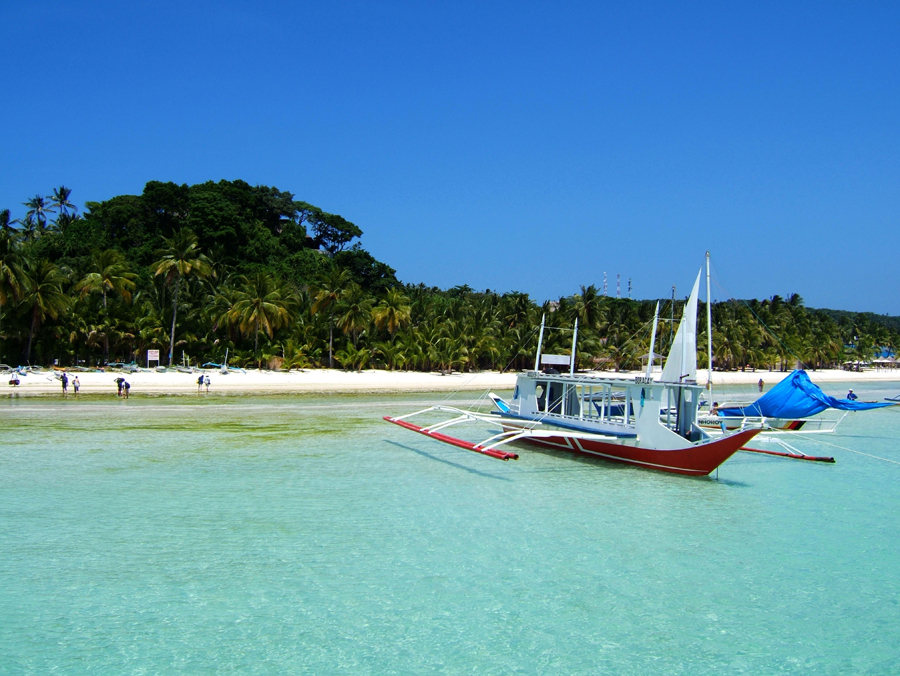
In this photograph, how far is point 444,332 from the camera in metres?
57.2

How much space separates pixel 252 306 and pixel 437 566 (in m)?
38.6

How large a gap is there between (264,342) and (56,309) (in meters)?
13.2

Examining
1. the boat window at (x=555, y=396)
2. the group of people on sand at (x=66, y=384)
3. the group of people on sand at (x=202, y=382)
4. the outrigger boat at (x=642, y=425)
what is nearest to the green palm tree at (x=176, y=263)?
the group of people on sand at (x=202, y=382)

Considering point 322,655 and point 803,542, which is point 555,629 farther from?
point 803,542

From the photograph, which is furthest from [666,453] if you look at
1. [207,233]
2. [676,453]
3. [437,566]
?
[207,233]

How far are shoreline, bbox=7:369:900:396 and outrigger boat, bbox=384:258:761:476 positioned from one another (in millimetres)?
24935

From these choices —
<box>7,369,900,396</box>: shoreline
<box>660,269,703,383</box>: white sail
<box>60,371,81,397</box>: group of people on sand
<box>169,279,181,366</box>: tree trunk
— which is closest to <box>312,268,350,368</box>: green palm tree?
<box>7,369,900,396</box>: shoreline

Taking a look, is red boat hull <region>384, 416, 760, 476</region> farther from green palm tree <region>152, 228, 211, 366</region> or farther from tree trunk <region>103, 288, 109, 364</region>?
tree trunk <region>103, 288, 109, 364</region>

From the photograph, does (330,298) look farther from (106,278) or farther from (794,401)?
(794,401)

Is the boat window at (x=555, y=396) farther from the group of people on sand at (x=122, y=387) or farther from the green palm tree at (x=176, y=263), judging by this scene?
the green palm tree at (x=176, y=263)

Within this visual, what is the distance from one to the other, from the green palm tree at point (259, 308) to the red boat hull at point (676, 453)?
31948 millimetres

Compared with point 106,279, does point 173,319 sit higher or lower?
lower

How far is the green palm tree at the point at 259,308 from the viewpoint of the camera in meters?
46.8

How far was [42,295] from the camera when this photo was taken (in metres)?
41.0
